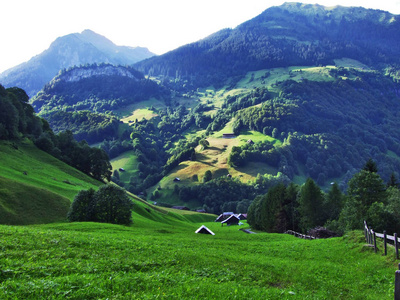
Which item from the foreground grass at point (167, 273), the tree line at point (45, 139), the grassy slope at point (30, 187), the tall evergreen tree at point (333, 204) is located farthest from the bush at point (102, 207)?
the tree line at point (45, 139)

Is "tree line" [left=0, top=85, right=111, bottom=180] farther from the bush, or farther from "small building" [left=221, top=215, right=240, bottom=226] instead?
the bush

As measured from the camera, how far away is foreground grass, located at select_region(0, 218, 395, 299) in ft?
46.4

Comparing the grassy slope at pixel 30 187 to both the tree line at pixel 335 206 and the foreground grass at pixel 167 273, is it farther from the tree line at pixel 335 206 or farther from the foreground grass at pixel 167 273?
the tree line at pixel 335 206

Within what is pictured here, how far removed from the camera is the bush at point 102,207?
62.2 m

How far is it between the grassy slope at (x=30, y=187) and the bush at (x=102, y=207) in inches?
123

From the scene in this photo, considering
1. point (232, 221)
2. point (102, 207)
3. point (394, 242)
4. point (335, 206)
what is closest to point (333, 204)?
point (335, 206)

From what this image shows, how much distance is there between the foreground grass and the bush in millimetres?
37519

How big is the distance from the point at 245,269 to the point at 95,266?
1028cm

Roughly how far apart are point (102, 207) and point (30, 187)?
13952 millimetres

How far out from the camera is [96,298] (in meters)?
13.1

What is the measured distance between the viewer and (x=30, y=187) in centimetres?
6056

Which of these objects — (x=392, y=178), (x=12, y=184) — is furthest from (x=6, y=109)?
(x=392, y=178)

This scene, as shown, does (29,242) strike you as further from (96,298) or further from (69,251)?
(96,298)

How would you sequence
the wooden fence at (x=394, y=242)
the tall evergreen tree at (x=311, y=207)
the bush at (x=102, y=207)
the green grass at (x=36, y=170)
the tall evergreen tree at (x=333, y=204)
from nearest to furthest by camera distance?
the wooden fence at (x=394, y=242), the bush at (x=102, y=207), the green grass at (x=36, y=170), the tall evergreen tree at (x=311, y=207), the tall evergreen tree at (x=333, y=204)
